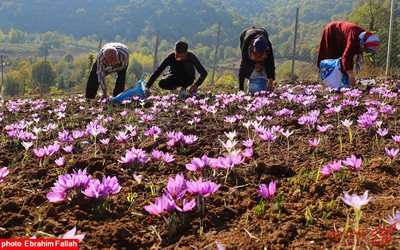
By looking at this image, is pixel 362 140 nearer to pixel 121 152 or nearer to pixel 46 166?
pixel 121 152

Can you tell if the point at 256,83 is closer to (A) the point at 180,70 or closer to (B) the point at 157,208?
(A) the point at 180,70

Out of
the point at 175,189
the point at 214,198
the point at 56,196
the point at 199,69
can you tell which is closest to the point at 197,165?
the point at 214,198

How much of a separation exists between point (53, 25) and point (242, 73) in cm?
19252

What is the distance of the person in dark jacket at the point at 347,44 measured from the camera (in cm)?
464

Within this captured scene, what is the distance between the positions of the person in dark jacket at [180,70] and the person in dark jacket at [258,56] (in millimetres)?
778

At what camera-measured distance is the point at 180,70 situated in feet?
21.7

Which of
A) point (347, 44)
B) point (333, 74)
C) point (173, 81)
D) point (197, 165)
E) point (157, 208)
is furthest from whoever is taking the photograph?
point (173, 81)

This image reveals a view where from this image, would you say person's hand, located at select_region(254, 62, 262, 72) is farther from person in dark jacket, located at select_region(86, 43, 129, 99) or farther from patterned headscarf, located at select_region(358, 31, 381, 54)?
person in dark jacket, located at select_region(86, 43, 129, 99)

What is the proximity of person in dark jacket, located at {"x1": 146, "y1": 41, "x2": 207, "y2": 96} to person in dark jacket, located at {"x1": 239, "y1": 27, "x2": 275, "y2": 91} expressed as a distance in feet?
2.55

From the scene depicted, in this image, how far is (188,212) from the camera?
4.63 ft

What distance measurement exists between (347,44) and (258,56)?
1.30m

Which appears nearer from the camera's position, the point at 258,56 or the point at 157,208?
the point at 157,208

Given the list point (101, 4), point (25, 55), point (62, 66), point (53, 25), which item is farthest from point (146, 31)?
point (62, 66)

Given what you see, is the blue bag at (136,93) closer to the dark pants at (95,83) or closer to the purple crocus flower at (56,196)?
the dark pants at (95,83)
